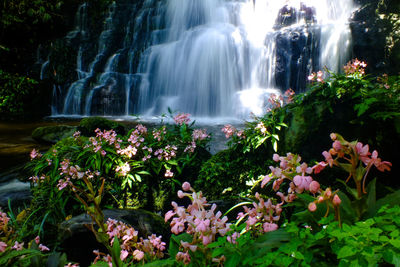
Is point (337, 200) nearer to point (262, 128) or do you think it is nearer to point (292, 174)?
point (292, 174)

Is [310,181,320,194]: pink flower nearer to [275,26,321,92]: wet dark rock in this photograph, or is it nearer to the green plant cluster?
the green plant cluster

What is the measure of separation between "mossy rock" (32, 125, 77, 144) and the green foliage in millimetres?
6928

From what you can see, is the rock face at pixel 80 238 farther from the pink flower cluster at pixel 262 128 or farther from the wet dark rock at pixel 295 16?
the wet dark rock at pixel 295 16

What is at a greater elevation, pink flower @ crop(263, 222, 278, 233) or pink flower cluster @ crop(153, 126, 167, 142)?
pink flower cluster @ crop(153, 126, 167, 142)

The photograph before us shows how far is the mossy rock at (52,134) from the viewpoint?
22.2 ft

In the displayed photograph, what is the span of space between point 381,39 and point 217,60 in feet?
22.3

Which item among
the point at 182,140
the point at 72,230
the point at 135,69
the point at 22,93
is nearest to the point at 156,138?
the point at 182,140

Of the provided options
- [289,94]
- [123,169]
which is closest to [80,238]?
[123,169]

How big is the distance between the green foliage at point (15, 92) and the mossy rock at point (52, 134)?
6928 mm

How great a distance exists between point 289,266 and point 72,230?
216 centimetres

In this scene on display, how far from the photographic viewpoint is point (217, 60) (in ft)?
38.4

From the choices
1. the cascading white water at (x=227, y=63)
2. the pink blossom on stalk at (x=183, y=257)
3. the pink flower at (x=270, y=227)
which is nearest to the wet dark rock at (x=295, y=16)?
the cascading white water at (x=227, y=63)

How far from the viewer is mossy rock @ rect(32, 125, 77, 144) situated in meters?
6.77

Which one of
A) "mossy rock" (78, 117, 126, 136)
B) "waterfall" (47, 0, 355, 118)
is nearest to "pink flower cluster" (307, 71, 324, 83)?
"mossy rock" (78, 117, 126, 136)
